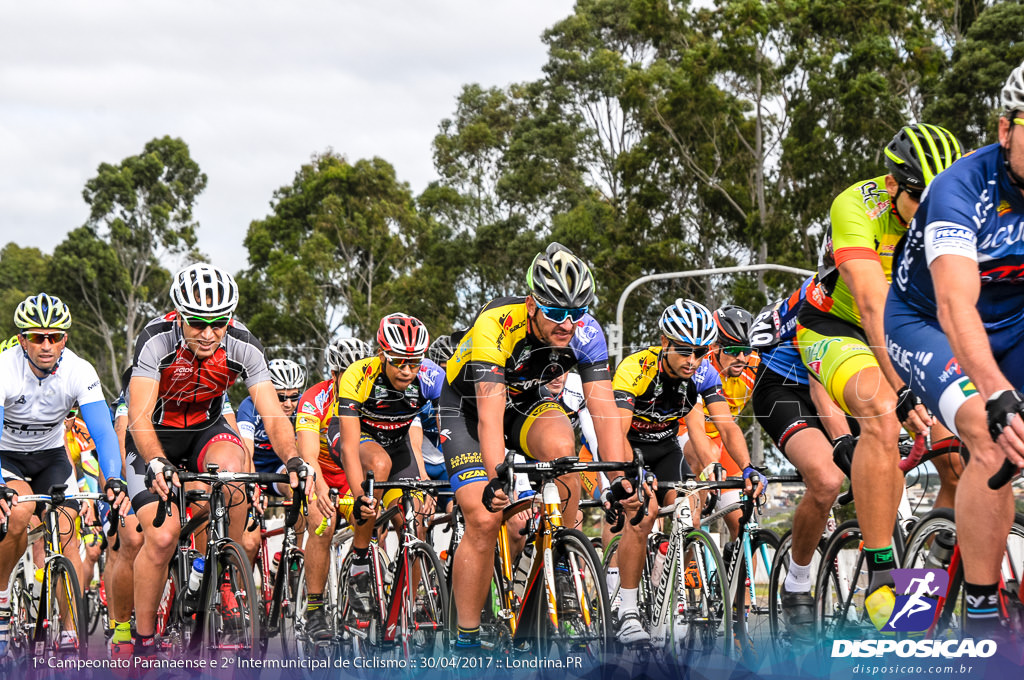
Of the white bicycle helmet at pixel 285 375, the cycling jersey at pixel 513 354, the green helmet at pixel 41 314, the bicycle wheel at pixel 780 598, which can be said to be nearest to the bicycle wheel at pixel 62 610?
the green helmet at pixel 41 314

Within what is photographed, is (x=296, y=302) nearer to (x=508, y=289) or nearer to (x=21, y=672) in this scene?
(x=508, y=289)

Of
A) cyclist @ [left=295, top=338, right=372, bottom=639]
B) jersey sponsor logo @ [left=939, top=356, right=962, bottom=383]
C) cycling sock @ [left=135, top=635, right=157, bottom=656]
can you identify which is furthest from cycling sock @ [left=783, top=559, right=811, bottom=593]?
cycling sock @ [left=135, top=635, right=157, bottom=656]

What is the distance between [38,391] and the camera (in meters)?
7.47

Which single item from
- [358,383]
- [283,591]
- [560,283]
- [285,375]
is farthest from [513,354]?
[285,375]

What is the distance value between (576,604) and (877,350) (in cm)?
178

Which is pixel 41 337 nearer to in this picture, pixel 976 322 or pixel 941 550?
pixel 941 550

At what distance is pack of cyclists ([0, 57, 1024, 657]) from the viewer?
3438mm

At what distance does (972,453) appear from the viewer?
10.7 feet

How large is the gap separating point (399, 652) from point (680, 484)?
2.03 metres

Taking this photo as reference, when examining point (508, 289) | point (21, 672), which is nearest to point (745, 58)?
point (508, 289)

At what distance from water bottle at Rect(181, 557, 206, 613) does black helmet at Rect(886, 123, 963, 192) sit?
160 inches

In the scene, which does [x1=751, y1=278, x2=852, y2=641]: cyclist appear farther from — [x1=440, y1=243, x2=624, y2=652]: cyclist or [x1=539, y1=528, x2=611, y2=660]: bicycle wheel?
[x1=539, y1=528, x2=611, y2=660]: bicycle wheel

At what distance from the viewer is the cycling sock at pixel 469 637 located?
5.88 m

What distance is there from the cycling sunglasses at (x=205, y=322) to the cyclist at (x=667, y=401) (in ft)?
8.05
